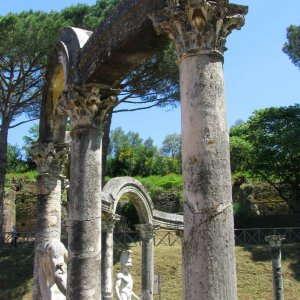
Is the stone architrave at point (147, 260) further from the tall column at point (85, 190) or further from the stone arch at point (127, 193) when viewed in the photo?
the tall column at point (85, 190)

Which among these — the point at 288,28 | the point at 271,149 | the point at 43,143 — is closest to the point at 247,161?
the point at 271,149

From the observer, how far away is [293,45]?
76.9 ft

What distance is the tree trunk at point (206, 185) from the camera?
11.3 feet

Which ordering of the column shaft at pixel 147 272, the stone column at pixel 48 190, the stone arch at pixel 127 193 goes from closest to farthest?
1. the stone column at pixel 48 190
2. the stone arch at pixel 127 193
3. the column shaft at pixel 147 272

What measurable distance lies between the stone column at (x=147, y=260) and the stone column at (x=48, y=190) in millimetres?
5942

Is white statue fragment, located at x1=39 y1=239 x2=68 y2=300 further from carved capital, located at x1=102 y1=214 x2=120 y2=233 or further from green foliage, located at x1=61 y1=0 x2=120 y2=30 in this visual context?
green foliage, located at x1=61 y1=0 x2=120 y2=30

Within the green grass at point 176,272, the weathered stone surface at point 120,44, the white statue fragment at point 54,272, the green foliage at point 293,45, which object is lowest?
the green grass at point 176,272

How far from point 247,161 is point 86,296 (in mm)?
20192

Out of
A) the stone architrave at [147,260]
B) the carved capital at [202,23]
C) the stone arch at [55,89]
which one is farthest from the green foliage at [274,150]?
the carved capital at [202,23]

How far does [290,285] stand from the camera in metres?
16.3

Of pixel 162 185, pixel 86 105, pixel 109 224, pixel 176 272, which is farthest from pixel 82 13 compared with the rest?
pixel 162 185

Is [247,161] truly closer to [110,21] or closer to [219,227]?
[110,21]

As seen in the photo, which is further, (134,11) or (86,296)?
(86,296)

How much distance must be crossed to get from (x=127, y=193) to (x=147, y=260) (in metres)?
1.91
